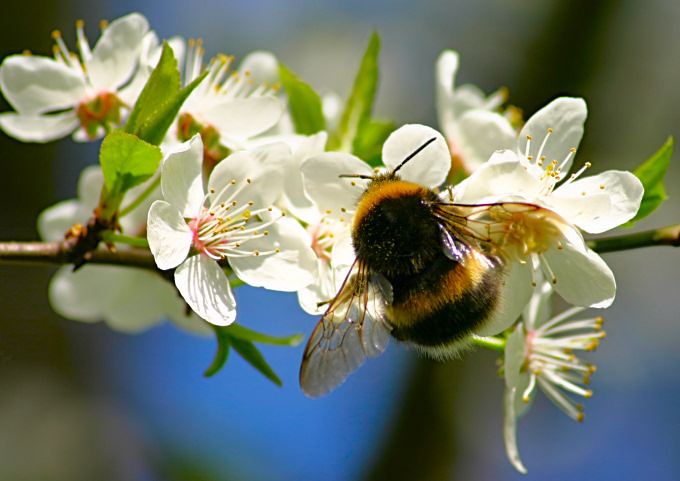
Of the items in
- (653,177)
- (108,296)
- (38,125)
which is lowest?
(108,296)

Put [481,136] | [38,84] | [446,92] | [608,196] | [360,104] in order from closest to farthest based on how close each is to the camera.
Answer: [608,196] < [38,84] < [481,136] < [360,104] < [446,92]

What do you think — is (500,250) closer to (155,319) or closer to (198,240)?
(198,240)

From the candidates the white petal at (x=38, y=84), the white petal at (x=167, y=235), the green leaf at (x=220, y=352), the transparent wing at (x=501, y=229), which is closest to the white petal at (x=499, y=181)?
the transparent wing at (x=501, y=229)

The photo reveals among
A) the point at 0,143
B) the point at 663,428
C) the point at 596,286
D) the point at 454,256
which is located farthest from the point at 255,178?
the point at 663,428

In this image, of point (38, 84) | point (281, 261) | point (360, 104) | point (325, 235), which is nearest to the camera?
point (281, 261)

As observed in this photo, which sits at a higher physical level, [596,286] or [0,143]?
[596,286]

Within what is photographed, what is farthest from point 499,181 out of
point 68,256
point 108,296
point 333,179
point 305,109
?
point 108,296

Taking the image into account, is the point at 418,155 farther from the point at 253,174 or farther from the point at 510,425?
the point at 510,425
